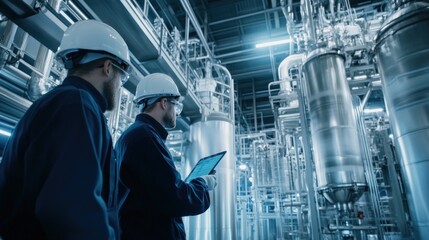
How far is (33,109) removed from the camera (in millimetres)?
737

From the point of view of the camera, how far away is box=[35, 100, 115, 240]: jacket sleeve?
0.58 metres

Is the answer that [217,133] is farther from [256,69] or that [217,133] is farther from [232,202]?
[256,69]

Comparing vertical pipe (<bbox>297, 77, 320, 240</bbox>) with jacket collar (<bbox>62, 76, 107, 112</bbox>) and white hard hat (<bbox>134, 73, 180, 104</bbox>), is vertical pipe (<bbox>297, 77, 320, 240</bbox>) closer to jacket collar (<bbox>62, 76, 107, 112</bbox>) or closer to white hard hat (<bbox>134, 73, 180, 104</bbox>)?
white hard hat (<bbox>134, 73, 180, 104</bbox>)

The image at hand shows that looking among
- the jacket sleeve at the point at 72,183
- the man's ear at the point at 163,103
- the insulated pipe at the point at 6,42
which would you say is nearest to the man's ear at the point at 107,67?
the jacket sleeve at the point at 72,183

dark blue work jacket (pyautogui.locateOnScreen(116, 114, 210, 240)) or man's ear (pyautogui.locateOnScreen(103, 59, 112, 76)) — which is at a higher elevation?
man's ear (pyautogui.locateOnScreen(103, 59, 112, 76))

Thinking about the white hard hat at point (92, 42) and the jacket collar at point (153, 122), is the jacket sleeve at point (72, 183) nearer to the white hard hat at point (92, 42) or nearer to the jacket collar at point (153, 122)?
the white hard hat at point (92, 42)

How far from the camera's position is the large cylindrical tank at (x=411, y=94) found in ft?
6.74

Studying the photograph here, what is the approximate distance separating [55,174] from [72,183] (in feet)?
0.14

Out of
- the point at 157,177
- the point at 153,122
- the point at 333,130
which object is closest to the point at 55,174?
the point at 157,177

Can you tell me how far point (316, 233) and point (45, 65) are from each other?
314 centimetres

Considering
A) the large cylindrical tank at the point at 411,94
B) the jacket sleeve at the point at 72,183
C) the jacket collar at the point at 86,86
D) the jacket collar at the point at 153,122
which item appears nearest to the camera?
the jacket sleeve at the point at 72,183

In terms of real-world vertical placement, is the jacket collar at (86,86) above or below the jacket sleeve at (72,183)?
above

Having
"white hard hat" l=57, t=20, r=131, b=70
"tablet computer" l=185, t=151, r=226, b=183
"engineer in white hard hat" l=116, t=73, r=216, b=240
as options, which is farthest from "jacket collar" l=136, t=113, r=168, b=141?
"white hard hat" l=57, t=20, r=131, b=70

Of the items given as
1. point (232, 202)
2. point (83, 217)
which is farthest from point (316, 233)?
point (83, 217)
